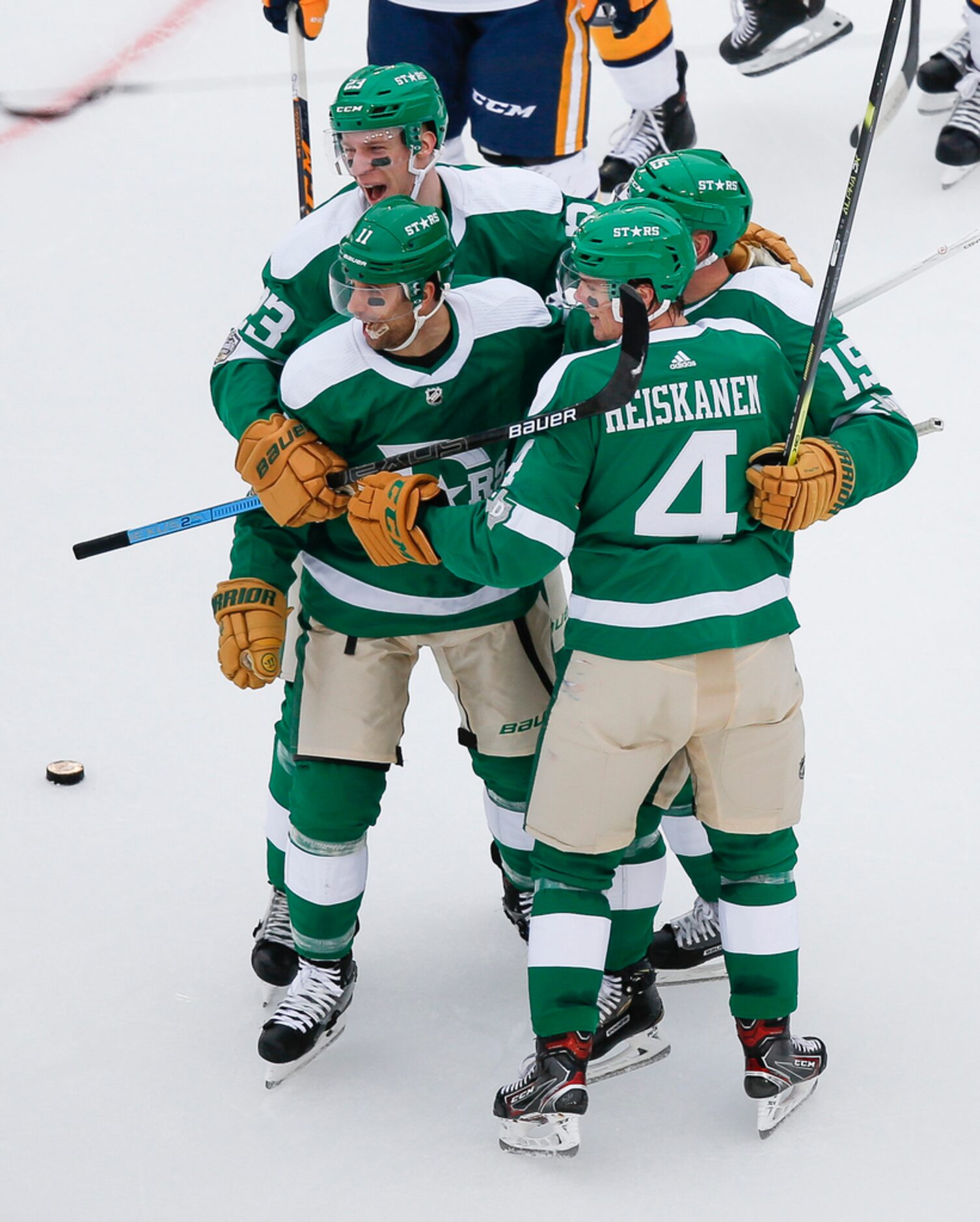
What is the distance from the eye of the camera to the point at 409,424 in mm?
2516

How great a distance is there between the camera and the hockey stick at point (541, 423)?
2.23m

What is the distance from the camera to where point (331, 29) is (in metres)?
6.43

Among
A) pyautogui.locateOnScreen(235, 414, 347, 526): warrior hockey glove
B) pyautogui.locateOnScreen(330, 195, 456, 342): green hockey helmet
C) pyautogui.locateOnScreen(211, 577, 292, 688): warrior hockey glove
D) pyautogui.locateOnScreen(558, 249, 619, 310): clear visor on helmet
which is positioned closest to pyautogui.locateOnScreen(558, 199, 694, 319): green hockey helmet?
pyautogui.locateOnScreen(558, 249, 619, 310): clear visor on helmet

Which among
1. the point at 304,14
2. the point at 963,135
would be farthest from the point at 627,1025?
the point at 963,135

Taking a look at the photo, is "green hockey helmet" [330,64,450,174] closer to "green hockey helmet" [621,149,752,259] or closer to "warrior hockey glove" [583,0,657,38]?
"green hockey helmet" [621,149,752,259]

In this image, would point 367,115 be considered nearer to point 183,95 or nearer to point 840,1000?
point 840,1000

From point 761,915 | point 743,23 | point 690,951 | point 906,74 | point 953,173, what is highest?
point 906,74

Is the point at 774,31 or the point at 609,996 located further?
the point at 774,31

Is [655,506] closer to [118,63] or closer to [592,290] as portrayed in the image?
[592,290]

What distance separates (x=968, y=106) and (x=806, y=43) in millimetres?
774

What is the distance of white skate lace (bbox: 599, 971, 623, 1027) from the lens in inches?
107

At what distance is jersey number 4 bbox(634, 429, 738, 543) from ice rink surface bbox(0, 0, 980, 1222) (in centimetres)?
95

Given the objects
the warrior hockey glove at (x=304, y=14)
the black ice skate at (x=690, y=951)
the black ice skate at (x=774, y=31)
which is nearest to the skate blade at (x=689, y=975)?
the black ice skate at (x=690, y=951)

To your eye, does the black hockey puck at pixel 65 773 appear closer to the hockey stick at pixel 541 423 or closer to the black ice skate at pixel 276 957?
the black ice skate at pixel 276 957
